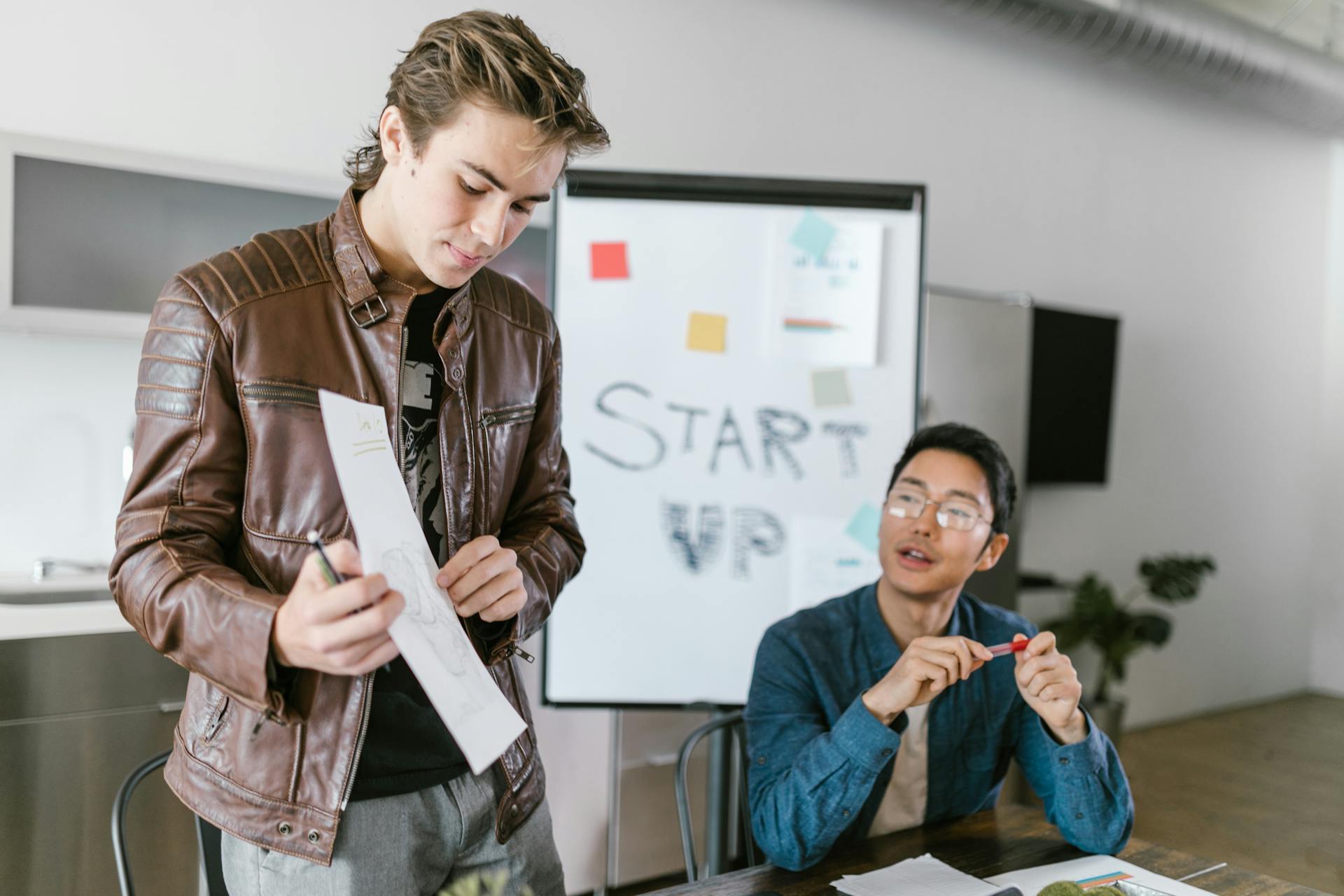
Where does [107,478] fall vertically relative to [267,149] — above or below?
below

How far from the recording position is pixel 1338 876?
11.8 feet

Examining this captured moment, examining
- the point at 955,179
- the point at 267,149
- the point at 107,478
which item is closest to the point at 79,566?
the point at 107,478

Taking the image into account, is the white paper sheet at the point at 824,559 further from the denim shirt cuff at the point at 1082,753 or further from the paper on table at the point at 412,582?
the paper on table at the point at 412,582

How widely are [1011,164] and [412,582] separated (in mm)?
4090

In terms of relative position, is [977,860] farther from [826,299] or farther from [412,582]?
[826,299]

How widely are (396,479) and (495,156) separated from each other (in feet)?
1.16

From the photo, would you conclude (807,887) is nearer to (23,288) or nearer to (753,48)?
(23,288)

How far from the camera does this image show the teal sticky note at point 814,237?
2387 millimetres

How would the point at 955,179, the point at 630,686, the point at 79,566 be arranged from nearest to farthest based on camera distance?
the point at 630,686 → the point at 79,566 → the point at 955,179

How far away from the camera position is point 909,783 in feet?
5.26

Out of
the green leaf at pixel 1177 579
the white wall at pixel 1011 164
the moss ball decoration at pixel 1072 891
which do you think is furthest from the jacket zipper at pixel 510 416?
the green leaf at pixel 1177 579

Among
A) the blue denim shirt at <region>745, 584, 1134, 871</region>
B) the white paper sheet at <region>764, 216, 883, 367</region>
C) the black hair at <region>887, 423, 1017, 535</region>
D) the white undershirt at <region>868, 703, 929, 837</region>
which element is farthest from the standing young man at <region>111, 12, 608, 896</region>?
the white paper sheet at <region>764, 216, 883, 367</region>

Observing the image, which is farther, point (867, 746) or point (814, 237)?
point (814, 237)

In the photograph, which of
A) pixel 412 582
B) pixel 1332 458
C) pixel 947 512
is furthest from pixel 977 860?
pixel 1332 458
